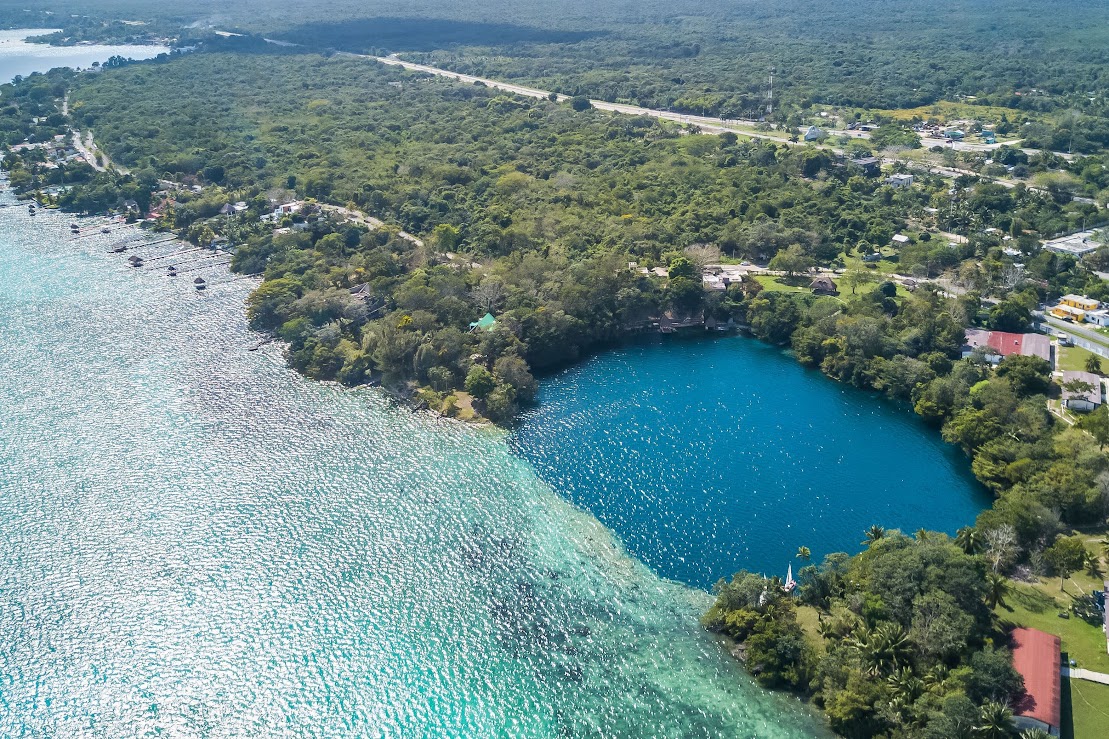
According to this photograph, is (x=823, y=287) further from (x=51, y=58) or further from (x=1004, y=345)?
(x=51, y=58)

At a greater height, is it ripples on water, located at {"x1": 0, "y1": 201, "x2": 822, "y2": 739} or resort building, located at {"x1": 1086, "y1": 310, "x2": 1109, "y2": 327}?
resort building, located at {"x1": 1086, "y1": 310, "x2": 1109, "y2": 327}

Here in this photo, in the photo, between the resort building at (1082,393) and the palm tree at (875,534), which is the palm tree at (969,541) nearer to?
the palm tree at (875,534)

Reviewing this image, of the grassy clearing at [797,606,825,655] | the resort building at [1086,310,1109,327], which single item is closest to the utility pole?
the resort building at [1086,310,1109,327]

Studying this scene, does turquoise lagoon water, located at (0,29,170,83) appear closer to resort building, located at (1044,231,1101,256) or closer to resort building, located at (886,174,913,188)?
resort building, located at (886,174,913,188)

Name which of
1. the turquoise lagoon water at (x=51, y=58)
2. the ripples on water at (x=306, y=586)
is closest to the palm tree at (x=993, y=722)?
the ripples on water at (x=306, y=586)

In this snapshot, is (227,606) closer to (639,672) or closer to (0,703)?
(0,703)

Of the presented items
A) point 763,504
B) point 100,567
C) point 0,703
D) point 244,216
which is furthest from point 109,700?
point 244,216
